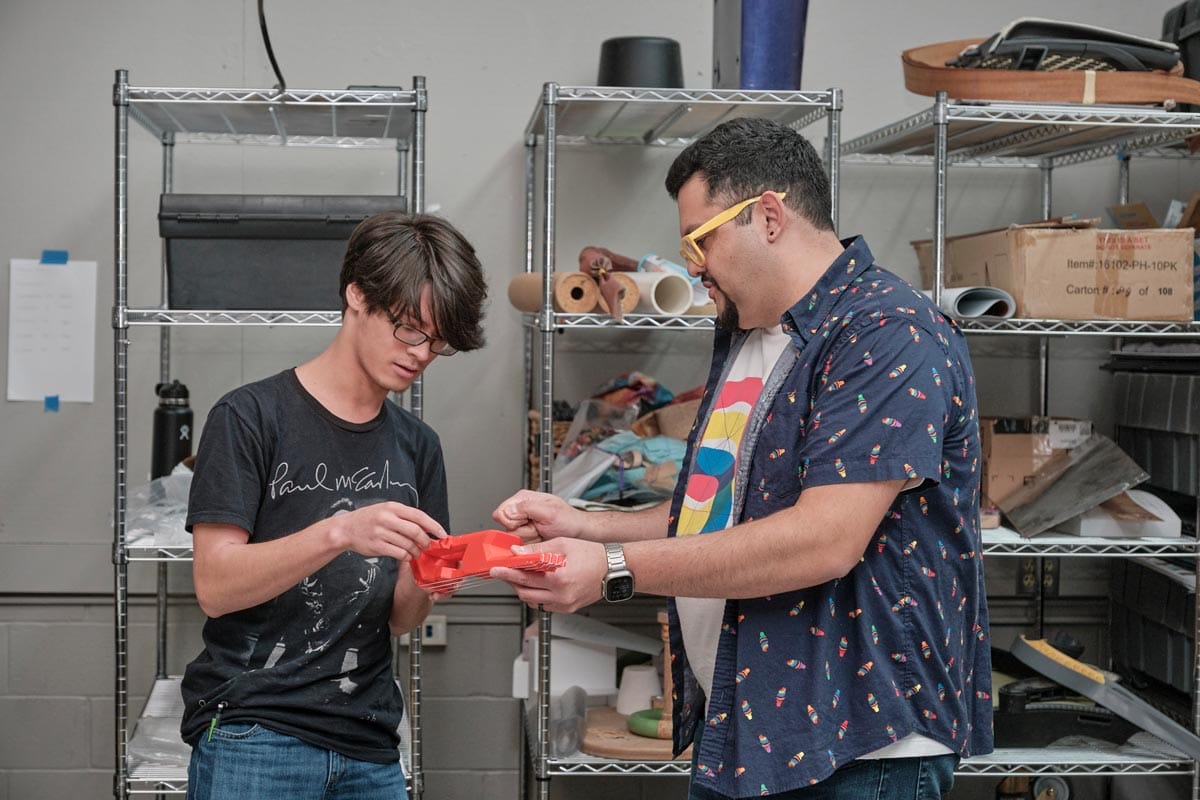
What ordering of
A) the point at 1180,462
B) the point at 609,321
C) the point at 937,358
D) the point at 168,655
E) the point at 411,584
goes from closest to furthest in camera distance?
1. the point at 937,358
2. the point at 411,584
3. the point at 609,321
4. the point at 1180,462
5. the point at 168,655

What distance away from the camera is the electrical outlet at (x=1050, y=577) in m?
3.38

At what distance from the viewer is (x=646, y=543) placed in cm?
169

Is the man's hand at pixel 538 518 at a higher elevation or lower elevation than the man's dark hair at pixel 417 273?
lower

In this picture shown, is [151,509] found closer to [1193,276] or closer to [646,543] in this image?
[646,543]

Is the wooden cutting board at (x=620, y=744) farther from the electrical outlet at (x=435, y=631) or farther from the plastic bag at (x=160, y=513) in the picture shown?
the plastic bag at (x=160, y=513)

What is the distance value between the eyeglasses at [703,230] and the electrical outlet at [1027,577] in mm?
1983

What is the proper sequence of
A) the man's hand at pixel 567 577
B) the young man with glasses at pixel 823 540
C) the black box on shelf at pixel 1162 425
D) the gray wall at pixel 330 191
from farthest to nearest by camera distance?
the gray wall at pixel 330 191
the black box on shelf at pixel 1162 425
the man's hand at pixel 567 577
the young man with glasses at pixel 823 540

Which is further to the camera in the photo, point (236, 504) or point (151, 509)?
point (151, 509)

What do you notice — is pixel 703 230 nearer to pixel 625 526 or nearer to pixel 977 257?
pixel 625 526

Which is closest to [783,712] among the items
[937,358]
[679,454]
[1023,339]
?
[937,358]

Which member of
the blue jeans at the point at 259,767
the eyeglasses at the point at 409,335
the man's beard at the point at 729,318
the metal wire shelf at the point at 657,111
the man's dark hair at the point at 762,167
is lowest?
the blue jeans at the point at 259,767

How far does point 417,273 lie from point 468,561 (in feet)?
1.44

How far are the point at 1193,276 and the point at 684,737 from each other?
1751 mm

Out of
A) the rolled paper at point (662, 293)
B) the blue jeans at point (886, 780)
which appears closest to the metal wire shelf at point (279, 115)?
the rolled paper at point (662, 293)
